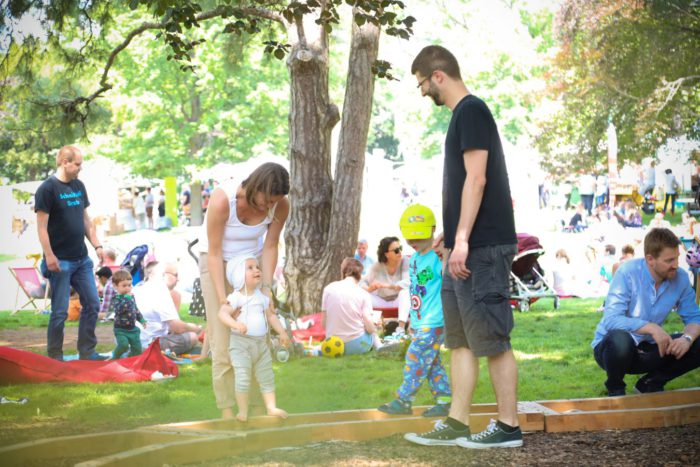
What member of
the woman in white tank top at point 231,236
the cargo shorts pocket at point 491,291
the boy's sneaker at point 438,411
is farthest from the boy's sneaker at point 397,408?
the cargo shorts pocket at point 491,291

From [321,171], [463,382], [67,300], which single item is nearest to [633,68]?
[321,171]

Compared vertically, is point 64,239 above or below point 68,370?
above

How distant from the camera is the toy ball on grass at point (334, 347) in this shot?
936 centimetres

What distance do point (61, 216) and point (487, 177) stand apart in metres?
5.02

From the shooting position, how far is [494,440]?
477cm

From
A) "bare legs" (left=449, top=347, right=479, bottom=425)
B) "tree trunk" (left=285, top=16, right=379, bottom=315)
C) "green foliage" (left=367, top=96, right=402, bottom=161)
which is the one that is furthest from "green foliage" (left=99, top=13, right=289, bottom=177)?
"bare legs" (left=449, top=347, right=479, bottom=425)

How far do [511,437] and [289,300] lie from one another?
7379 millimetres

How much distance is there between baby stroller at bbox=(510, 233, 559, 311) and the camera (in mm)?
13609

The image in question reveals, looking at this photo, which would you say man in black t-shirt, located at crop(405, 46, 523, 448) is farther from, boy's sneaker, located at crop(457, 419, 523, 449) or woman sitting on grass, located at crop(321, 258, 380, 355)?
woman sitting on grass, located at crop(321, 258, 380, 355)

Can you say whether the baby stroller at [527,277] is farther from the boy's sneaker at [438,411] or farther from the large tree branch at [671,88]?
the large tree branch at [671,88]

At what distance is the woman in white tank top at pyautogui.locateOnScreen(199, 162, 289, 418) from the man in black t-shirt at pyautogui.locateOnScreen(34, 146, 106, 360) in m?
3.23

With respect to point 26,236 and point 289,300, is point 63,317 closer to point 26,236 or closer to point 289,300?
point 289,300

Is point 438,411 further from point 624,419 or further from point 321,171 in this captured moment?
point 321,171

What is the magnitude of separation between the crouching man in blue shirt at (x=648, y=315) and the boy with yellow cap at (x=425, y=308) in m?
1.10
